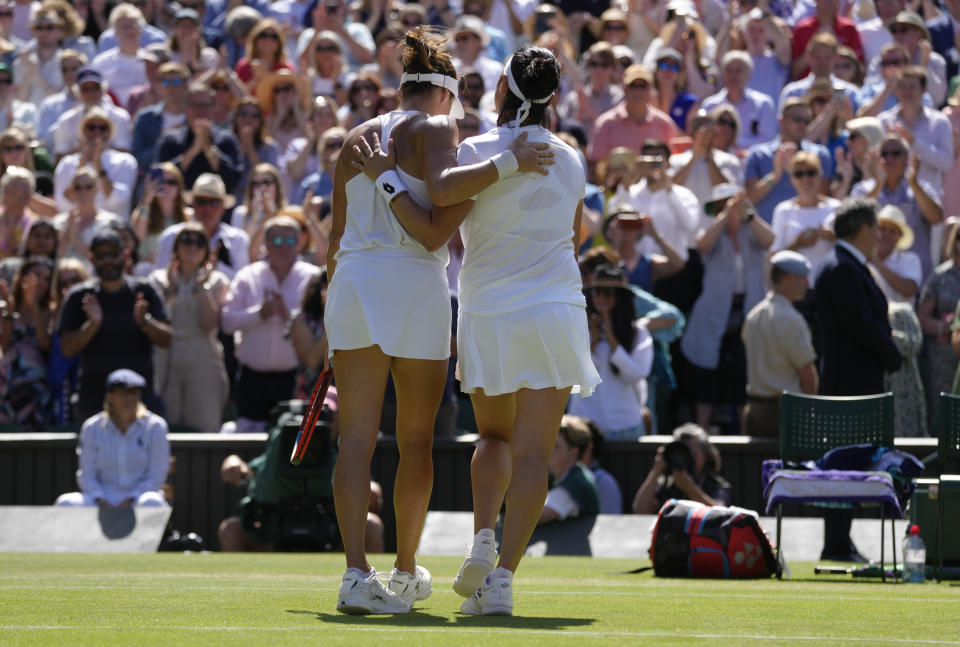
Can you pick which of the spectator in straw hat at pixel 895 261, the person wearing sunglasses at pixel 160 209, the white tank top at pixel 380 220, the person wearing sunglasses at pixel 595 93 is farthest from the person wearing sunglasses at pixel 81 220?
the white tank top at pixel 380 220

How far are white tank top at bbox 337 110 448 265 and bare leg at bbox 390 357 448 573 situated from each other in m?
0.41

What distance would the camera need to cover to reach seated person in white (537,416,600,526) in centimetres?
1192

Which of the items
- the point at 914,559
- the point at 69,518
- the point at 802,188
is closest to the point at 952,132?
the point at 802,188

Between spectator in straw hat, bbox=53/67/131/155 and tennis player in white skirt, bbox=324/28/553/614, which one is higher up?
spectator in straw hat, bbox=53/67/131/155

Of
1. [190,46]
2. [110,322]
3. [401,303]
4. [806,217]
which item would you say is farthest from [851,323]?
[190,46]

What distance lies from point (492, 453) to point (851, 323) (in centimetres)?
478

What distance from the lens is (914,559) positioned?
9.34m

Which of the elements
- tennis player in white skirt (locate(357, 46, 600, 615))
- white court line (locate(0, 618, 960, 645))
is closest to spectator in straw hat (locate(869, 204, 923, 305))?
tennis player in white skirt (locate(357, 46, 600, 615))

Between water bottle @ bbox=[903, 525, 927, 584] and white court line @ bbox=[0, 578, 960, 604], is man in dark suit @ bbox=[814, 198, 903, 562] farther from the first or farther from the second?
white court line @ bbox=[0, 578, 960, 604]

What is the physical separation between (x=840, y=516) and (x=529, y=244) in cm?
513

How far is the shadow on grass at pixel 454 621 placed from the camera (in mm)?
6199

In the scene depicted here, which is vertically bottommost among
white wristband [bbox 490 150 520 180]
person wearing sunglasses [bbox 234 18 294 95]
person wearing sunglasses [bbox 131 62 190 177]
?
white wristband [bbox 490 150 520 180]

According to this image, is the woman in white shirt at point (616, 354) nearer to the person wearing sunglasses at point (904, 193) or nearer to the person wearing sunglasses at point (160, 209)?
the person wearing sunglasses at point (904, 193)

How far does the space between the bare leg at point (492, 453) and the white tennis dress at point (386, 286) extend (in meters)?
0.26
